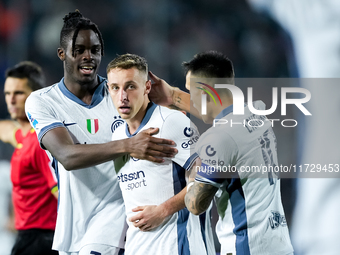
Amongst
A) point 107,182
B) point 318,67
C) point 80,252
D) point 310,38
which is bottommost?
point 80,252

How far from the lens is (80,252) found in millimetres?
2646

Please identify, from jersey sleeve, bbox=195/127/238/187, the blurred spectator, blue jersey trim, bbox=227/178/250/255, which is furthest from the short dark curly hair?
the blurred spectator

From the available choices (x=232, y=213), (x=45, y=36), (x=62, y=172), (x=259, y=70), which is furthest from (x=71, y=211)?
(x=45, y=36)

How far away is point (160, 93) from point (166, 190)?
0.98m

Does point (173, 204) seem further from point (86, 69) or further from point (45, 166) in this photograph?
point (45, 166)

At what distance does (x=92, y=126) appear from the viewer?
2.79 meters

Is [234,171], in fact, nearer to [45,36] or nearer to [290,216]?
[290,216]

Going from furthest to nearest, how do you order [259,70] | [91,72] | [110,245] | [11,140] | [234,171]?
[259,70] < [11,140] < [91,72] < [110,245] < [234,171]

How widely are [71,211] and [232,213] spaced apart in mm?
1175

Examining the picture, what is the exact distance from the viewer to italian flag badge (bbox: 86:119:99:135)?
2.78 meters

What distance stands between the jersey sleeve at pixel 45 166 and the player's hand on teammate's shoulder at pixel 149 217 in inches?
63.8

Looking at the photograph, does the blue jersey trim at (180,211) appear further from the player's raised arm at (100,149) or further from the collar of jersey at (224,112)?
the collar of jersey at (224,112)

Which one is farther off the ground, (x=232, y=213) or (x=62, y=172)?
(x=62, y=172)

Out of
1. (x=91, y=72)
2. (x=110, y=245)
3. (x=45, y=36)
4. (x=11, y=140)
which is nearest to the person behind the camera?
(x=110, y=245)
